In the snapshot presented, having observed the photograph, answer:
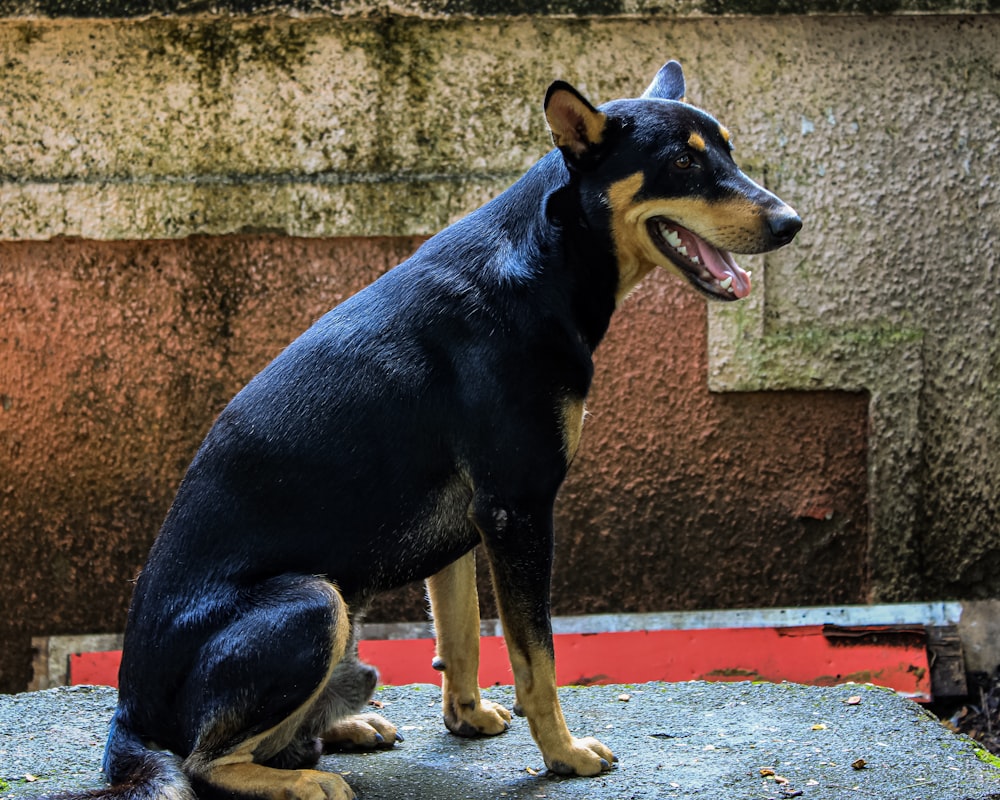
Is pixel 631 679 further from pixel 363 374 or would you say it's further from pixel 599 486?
pixel 363 374

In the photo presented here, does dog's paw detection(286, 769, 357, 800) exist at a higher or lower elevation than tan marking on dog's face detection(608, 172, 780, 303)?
lower

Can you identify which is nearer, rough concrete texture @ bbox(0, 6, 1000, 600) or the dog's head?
the dog's head

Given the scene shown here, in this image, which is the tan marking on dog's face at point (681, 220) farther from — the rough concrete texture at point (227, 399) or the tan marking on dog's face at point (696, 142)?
the rough concrete texture at point (227, 399)

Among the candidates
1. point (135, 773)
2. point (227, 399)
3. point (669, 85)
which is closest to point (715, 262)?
point (669, 85)

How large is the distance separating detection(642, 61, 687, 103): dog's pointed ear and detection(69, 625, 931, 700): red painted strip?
2388 millimetres

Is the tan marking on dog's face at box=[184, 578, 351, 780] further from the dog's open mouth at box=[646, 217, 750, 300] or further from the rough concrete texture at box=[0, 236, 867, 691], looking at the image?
the rough concrete texture at box=[0, 236, 867, 691]

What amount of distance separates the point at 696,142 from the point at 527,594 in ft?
4.13

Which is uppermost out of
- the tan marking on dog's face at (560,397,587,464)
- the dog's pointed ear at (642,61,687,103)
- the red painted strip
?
the dog's pointed ear at (642,61,687,103)

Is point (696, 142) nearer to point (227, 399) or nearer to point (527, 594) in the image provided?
point (527, 594)

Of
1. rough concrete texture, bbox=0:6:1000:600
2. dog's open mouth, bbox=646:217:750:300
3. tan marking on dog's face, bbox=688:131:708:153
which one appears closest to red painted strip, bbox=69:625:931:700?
rough concrete texture, bbox=0:6:1000:600

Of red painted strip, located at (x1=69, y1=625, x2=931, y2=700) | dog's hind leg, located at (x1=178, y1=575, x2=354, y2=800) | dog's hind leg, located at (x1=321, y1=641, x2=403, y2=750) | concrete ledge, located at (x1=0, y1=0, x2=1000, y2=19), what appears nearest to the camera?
dog's hind leg, located at (x1=178, y1=575, x2=354, y2=800)

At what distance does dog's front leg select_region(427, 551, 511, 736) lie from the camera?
3.46 meters

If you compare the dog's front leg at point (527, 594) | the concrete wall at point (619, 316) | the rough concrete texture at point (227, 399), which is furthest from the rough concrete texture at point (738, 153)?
the dog's front leg at point (527, 594)

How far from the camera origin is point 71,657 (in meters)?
4.83
